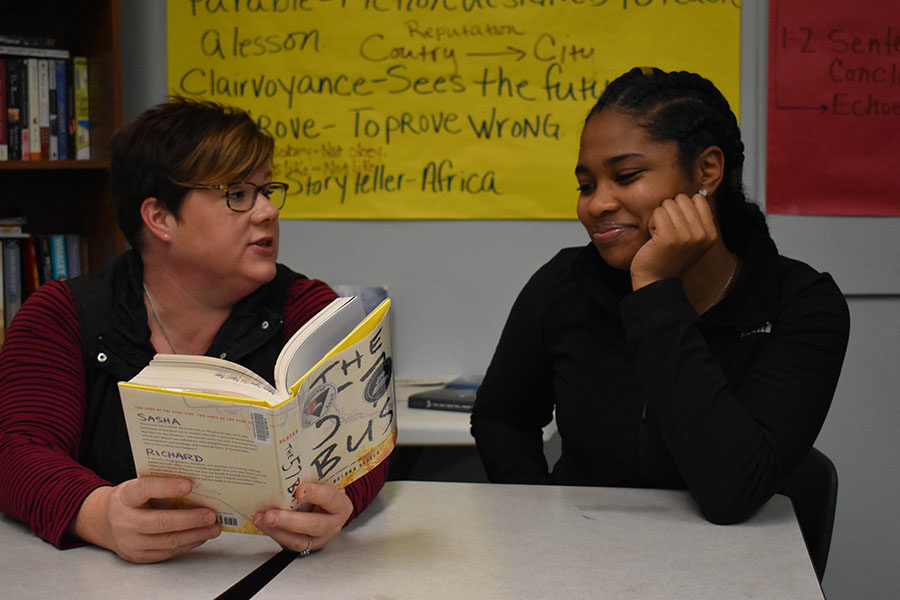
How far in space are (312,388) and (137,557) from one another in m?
0.29

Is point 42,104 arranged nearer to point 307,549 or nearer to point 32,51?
point 32,51

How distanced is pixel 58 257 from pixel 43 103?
38 centimetres

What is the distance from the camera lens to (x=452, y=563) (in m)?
0.98

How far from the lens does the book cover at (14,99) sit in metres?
2.13

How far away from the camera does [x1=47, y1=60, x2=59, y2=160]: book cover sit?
85.1 inches

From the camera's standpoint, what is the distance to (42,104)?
2.16 meters

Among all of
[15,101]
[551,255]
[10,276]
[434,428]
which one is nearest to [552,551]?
[434,428]

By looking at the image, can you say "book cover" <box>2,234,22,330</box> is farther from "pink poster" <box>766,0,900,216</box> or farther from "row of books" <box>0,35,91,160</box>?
"pink poster" <box>766,0,900,216</box>

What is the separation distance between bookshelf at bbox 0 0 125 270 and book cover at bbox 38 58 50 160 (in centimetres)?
8

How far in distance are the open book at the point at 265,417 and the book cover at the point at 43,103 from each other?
1443 mm

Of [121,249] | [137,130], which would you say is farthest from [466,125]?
[137,130]

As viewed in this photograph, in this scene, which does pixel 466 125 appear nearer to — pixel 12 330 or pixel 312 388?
pixel 12 330

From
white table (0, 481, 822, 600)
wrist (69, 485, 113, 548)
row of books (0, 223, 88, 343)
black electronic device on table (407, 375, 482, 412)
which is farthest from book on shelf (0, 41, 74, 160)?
wrist (69, 485, 113, 548)

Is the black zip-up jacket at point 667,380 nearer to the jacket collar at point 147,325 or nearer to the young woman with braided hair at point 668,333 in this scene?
the young woman with braided hair at point 668,333
